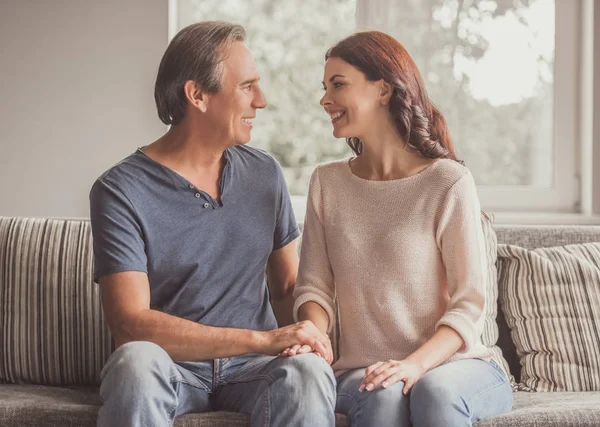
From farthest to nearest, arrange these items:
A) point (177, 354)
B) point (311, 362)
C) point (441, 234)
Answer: point (441, 234)
point (177, 354)
point (311, 362)

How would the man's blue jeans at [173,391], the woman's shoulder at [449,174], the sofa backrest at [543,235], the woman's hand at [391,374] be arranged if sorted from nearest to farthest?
the man's blue jeans at [173,391] → the woman's hand at [391,374] → the woman's shoulder at [449,174] → the sofa backrest at [543,235]

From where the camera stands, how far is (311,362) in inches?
64.6

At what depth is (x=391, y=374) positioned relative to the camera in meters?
1.69

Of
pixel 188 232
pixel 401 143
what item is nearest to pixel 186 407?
pixel 188 232

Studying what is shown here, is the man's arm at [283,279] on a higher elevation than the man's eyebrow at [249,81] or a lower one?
lower

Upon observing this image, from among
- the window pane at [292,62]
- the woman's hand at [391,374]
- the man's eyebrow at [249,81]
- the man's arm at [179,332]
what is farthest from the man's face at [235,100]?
the window pane at [292,62]

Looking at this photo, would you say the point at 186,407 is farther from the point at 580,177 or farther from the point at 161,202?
the point at 580,177

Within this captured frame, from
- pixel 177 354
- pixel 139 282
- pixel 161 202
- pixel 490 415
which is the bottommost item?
pixel 490 415

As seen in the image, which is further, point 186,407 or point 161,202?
point 161,202

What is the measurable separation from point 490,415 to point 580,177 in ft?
4.97

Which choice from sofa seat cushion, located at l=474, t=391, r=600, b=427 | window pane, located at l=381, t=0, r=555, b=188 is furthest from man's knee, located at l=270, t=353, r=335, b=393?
window pane, located at l=381, t=0, r=555, b=188

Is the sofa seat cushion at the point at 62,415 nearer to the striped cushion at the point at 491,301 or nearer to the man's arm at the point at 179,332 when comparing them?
the man's arm at the point at 179,332

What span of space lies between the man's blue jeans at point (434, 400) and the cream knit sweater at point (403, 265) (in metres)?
0.09

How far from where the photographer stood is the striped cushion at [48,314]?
2191mm
